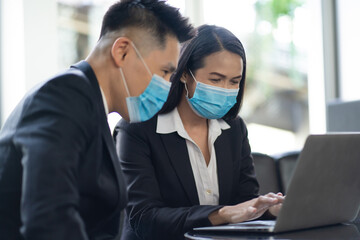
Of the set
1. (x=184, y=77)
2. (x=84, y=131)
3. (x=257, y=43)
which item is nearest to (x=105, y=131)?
(x=84, y=131)

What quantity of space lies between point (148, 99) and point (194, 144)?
45 cm

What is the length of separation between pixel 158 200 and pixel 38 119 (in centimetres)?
72

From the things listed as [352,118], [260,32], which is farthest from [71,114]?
[260,32]

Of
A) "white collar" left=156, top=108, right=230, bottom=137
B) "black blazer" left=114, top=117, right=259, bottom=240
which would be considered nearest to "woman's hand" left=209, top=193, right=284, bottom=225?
"black blazer" left=114, top=117, right=259, bottom=240

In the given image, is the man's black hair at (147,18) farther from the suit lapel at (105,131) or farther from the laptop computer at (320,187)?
the laptop computer at (320,187)

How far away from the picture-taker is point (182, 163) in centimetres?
176

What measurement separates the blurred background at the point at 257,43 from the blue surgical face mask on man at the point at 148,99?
1088 mm

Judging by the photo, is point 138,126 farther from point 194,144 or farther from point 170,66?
point 170,66

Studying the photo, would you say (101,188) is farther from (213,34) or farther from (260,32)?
(260,32)

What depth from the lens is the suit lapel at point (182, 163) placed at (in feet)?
5.72

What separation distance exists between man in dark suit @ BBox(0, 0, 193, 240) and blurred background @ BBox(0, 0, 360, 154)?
1.15 metres

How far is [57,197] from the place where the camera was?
0.97 meters

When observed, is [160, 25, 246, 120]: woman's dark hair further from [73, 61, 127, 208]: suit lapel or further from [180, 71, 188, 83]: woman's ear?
[73, 61, 127, 208]: suit lapel

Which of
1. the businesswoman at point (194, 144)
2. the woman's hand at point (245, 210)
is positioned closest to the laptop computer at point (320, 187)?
the woman's hand at point (245, 210)
